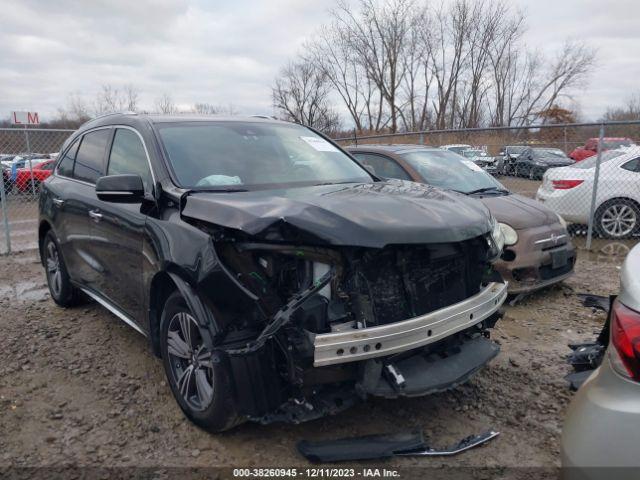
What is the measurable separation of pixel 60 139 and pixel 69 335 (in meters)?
6.90

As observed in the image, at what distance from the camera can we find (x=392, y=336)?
2354 millimetres

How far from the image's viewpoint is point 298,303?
2357mm

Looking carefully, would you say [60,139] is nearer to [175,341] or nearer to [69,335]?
[69,335]

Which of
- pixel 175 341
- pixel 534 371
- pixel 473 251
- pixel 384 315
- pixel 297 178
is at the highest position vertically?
pixel 297 178

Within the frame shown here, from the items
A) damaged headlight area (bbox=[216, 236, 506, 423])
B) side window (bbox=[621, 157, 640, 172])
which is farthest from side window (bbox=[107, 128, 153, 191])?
side window (bbox=[621, 157, 640, 172])

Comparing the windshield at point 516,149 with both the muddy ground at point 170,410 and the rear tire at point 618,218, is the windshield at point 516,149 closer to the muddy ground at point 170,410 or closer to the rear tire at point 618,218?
the rear tire at point 618,218

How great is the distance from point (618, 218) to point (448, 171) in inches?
158

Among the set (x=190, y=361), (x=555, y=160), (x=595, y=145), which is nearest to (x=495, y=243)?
(x=190, y=361)

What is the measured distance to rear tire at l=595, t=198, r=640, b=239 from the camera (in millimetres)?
8172

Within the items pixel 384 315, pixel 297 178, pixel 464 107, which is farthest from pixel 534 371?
pixel 464 107

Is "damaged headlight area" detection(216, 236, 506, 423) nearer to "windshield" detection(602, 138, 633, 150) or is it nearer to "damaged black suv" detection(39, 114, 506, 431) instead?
"damaged black suv" detection(39, 114, 506, 431)

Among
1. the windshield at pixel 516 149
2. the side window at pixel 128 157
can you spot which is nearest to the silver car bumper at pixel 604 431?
the side window at pixel 128 157

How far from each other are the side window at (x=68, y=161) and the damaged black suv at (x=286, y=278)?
146 centimetres

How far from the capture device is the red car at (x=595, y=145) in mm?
9403
